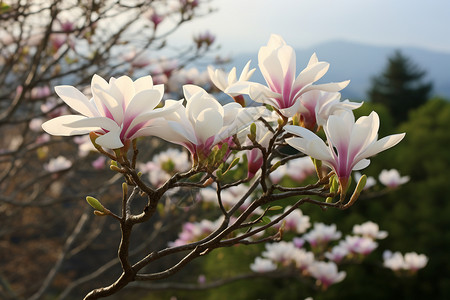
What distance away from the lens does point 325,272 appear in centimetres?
243

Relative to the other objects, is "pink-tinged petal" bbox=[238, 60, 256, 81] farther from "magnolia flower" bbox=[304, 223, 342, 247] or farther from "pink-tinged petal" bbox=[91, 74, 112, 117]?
"magnolia flower" bbox=[304, 223, 342, 247]

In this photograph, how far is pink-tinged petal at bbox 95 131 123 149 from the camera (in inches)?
26.2

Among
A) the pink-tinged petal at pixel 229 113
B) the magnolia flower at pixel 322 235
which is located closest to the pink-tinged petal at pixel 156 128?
the pink-tinged petal at pixel 229 113

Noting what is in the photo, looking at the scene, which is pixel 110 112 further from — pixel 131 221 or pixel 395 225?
pixel 395 225

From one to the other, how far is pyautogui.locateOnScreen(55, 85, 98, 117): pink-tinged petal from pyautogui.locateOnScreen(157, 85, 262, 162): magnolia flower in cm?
10

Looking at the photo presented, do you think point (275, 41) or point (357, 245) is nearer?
point (275, 41)

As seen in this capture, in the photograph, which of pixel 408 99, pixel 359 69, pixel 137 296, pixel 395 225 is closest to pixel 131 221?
pixel 395 225

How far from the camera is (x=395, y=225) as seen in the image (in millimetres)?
6340

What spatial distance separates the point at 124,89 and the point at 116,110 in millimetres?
31

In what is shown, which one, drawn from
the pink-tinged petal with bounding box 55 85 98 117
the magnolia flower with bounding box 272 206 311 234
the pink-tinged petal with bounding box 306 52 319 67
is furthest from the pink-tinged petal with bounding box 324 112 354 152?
the magnolia flower with bounding box 272 206 311 234

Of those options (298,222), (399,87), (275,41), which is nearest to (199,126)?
(275,41)

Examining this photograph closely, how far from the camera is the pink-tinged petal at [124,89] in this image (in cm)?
70

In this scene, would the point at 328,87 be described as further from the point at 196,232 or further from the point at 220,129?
the point at 196,232

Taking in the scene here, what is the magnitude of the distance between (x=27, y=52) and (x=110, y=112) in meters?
Result: 2.42
